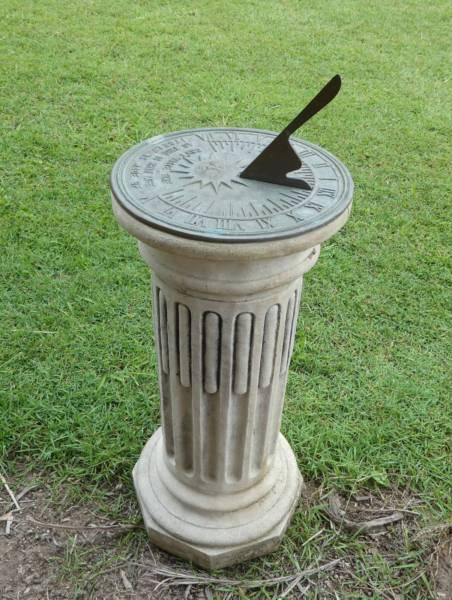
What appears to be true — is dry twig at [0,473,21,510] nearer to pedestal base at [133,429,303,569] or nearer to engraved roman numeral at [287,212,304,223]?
pedestal base at [133,429,303,569]

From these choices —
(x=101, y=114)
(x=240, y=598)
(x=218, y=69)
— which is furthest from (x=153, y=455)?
(x=218, y=69)

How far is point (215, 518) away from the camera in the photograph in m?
2.45

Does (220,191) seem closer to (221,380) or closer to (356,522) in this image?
(221,380)

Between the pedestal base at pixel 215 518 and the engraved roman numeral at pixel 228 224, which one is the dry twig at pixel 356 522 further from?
the engraved roman numeral at pixel 228 224

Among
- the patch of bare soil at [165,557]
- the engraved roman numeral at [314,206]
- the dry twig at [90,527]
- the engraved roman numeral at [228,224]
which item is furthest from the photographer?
the dry twig at [90,527]

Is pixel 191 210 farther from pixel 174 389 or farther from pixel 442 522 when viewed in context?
pixel 442 522

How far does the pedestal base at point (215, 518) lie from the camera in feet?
7.92

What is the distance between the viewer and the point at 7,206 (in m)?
4.45

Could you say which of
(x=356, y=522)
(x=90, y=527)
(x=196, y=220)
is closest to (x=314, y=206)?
(x=196, y=220)

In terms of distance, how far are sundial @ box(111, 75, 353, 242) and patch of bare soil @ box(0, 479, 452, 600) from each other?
1463 mm

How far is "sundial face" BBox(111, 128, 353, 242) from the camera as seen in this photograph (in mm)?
1723

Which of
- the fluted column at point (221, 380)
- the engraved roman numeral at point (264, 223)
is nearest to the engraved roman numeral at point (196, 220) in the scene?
the engraved roman numeral at point (264, 223)

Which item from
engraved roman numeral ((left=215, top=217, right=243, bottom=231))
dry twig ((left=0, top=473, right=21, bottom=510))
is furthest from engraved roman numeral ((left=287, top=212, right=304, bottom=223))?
dry twig ((left=0, top=473, right=21, bottom=510))

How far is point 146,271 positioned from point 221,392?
6.43 ft
